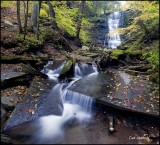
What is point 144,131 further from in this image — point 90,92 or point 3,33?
point 3,33

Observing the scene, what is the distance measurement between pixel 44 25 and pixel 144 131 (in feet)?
45.9

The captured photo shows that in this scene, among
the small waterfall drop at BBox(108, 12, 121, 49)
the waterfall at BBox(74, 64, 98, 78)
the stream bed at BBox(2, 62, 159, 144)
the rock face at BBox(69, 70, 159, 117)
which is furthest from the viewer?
the small waterfall drop at BBox(108, 12, 121, 49)

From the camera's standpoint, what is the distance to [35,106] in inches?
291

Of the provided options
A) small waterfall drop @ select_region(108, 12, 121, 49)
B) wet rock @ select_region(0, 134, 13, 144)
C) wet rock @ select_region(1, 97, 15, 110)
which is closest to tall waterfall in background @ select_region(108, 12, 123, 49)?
small waterfall drop @ select_region(108, 12, 121, 49)

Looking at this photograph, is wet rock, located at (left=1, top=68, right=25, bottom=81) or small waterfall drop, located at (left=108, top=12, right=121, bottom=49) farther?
small waterfall drop, located at (left=108, top=12, right=121, bottom=49)

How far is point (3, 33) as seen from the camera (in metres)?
11.6

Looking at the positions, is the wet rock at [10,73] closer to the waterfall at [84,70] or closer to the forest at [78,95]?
the forest at [78,95]

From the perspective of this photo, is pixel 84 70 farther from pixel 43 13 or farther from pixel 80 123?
pixel 43 13

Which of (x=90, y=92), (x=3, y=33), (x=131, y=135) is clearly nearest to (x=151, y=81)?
(x=90, y=92)

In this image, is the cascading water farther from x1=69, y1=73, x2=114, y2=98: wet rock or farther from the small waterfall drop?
the small waterfall drop

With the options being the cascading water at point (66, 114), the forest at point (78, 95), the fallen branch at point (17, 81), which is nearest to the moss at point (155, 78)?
the forest at point (78, 95)

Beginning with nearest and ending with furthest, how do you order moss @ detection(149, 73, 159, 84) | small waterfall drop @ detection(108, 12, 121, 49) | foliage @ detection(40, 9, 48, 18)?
moss @ detection(149, 73, 159, 84) < foliage @ detection(40, 9, 48, 18) < small waterfall drop @ detection(108, 12, 121, 49)

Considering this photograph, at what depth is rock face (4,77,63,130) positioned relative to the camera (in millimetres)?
6714

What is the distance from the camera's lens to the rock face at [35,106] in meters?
6.71
